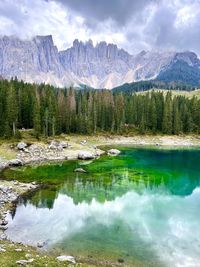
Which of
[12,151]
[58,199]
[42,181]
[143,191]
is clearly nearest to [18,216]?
[58,199]

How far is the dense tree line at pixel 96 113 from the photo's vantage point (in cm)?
10456

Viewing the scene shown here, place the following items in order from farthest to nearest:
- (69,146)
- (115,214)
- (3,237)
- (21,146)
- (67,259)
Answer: (69,146)
(21,146)
(115,214)
(3,237)
(67,259)

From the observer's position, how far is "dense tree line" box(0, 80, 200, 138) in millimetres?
104562

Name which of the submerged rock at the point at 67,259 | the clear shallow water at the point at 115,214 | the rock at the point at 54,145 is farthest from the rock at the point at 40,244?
the rock at the point at 54,145

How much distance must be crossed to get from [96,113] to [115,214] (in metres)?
90.8

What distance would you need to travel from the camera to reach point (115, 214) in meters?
40.6

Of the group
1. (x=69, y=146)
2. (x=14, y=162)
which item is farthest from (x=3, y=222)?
(x=69, y=146)

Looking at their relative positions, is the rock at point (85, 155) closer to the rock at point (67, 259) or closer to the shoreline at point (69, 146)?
the shoreline at point (69, 146)

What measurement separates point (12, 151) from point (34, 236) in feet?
153

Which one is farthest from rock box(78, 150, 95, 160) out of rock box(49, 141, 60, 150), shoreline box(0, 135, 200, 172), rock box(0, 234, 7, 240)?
rock box(0, 234, 7, 240)

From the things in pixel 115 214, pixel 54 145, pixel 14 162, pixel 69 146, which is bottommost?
pixel 115 214

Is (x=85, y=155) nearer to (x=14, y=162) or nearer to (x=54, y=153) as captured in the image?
(x=54, y=153)

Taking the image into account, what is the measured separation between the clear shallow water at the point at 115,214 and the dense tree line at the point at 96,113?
38218mm

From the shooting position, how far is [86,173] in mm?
63688
